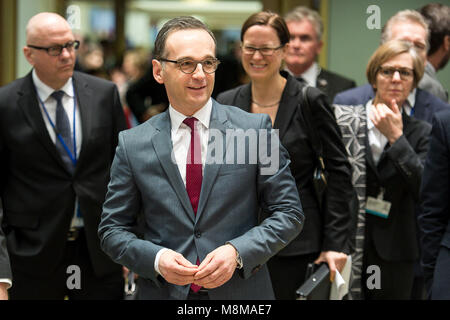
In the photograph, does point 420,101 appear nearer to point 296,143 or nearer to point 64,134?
point 296,143

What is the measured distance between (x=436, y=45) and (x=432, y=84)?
0.37 metres

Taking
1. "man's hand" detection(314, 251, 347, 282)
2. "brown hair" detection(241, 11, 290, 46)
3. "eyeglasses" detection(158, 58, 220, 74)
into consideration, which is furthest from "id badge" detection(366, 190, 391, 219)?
"eyeglasses" detection(158, 58, 220, 74)

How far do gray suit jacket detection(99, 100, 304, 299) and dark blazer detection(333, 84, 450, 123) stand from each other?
160 cm

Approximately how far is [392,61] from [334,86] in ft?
3.94

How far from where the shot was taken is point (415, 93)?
12.1 feet

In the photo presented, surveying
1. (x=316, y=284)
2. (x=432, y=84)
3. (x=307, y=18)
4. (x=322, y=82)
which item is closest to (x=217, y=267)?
(x=316, y=284)

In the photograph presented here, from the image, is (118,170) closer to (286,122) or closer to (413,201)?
(286,122)

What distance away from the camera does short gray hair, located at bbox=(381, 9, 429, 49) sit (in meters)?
3.78

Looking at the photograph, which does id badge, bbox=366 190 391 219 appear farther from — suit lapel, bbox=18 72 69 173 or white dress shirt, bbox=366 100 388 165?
suit lapel, bbox=18 72 69 173

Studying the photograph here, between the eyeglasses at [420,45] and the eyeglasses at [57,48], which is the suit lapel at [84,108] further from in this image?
the eyeglasses at [420,45]

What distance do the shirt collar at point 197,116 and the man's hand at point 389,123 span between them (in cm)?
140

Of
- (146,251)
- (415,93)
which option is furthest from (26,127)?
(415,93)

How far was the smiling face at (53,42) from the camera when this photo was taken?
3092 mm

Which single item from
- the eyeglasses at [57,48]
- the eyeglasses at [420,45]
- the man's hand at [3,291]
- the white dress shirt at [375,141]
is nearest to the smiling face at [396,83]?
the white dress shirt at [375,141]
